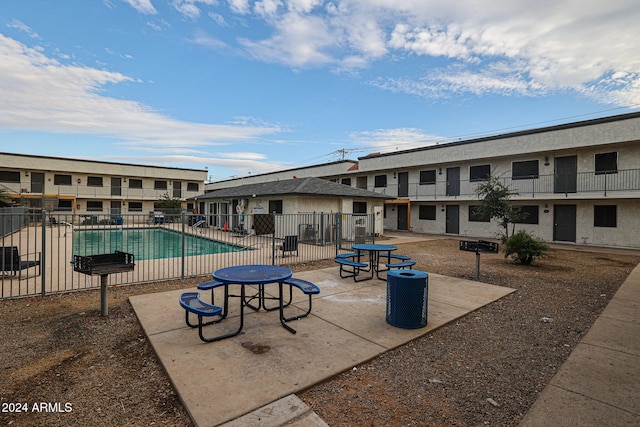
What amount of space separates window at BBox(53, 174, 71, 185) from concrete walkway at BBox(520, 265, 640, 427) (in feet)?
162

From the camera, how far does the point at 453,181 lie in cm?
2512

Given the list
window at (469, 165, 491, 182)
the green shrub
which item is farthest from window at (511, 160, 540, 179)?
the green shrub

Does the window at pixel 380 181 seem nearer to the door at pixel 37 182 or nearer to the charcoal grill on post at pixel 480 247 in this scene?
the charcoal grill on post at pixel 480 247

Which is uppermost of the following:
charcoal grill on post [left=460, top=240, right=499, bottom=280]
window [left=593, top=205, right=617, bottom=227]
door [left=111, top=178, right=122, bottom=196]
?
door [left=111, top=178, right=122, bottom=196]

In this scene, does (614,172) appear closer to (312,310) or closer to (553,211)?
(553,211)

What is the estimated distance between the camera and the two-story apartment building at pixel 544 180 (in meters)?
17.6

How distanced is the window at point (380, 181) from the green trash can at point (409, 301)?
2574 centimetres

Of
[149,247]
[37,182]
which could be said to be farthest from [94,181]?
[149,247]

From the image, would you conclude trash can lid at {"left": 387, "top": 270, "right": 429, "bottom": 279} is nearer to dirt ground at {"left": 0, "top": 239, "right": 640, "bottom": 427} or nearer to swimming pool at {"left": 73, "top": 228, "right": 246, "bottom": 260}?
dirt ground at {"left": 0, "top": 239, "right": 640, "bottom": 427}

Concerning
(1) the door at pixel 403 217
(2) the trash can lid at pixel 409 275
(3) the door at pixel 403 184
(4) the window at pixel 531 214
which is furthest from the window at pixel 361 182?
(2) the trash can lid at pixel 409 275

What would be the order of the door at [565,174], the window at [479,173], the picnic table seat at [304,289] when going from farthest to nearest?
the window at [479,173] < the door at [565,174] < the picnic table seat at [304,289]

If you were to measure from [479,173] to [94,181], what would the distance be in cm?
4470

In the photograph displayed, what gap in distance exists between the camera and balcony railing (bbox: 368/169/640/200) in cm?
1742

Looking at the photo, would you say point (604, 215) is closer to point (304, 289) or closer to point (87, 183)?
point (304, 289)
